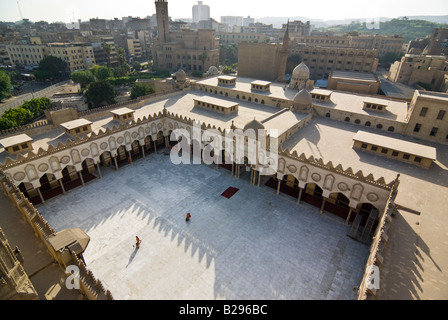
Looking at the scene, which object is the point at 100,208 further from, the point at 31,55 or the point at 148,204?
the point at 31,55

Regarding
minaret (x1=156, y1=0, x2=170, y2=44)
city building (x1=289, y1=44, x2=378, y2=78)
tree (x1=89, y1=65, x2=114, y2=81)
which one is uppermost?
minaret (x1=156, y1=0, x2=170, y2=44)

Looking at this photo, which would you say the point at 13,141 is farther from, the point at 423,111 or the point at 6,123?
the point at 423,111

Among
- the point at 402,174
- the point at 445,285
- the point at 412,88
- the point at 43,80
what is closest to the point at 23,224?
the point at 445,285

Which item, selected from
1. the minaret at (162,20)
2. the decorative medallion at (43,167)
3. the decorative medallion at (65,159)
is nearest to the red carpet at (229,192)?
the decorative medallion at (65,159)

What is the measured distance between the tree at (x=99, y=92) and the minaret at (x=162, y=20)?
50317 mm

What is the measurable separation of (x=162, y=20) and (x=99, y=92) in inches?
2173

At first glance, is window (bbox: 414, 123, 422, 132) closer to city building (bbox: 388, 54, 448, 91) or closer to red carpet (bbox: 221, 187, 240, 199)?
red carpet (bbox: 221, 187, 240, 199)

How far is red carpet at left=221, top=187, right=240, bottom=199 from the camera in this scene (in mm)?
35672
